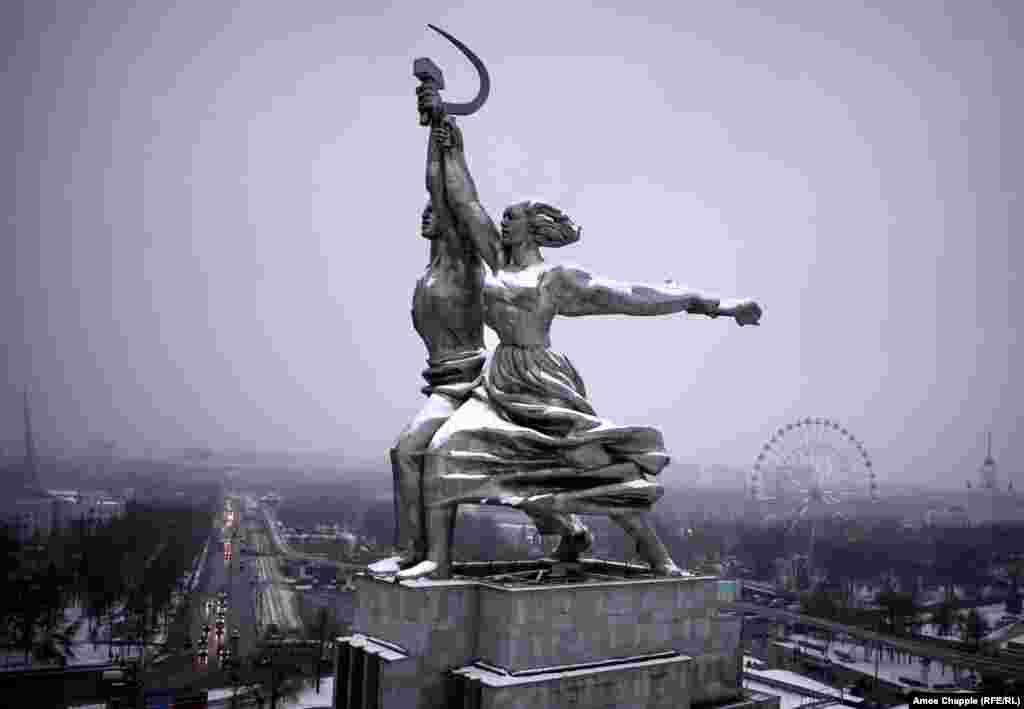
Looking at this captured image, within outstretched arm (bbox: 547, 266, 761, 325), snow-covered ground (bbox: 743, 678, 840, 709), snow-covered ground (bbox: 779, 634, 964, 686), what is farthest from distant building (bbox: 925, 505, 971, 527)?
outstretched arm (bbox: 547, 266, 761, 325)

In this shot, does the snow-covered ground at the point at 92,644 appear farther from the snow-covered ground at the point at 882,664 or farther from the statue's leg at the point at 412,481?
the snow-covered ground at the point at 882,664

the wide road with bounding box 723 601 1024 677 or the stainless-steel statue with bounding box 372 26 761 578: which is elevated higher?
the stainless-steel statue with bounding box 372 26 761 578

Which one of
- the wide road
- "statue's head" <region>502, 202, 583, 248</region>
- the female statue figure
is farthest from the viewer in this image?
the wide road

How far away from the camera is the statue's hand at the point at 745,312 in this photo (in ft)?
27.6

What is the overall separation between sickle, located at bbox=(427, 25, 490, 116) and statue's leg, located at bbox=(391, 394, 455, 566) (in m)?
3.32

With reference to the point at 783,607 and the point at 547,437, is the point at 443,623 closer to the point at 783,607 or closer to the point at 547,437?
the point at 547,437

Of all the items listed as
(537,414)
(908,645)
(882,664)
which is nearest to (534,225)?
(537,414)

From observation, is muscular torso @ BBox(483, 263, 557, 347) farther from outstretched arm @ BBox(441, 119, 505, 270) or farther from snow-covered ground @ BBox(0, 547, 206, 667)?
snow-covered ground @ BBox(0, 547, 206, 667)

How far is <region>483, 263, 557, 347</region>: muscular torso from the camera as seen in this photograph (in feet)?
26.1

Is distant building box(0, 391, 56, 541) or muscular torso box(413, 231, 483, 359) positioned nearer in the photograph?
muscular torso box(413, 231, 483, 359)

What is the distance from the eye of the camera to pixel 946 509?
74625 millimetres

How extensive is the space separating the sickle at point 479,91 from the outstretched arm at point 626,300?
7.11 feet

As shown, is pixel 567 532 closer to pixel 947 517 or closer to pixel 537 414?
pixel 537 414

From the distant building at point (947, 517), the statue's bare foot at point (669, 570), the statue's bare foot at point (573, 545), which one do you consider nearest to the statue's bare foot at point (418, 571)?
the statue's bare foot at point (573, 545)
